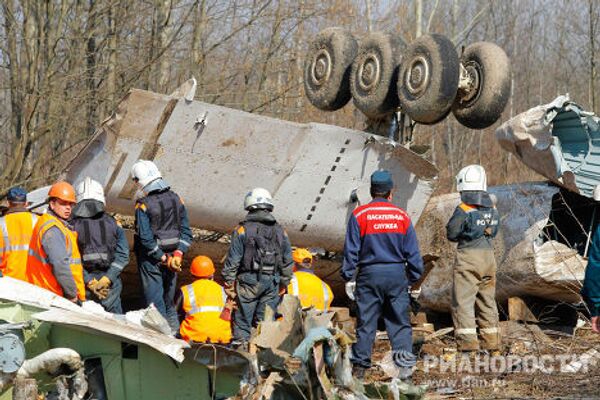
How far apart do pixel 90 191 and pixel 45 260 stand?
1.30 metres

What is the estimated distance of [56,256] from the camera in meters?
6.71

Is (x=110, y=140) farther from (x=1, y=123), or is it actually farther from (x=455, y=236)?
(x=1, y=123)

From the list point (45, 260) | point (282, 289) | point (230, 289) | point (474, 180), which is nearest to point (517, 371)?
point (474, 180)

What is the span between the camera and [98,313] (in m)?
5.73

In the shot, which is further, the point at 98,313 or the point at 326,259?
the point at 326,259

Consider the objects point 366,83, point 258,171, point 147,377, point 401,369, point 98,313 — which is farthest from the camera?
point 366,83

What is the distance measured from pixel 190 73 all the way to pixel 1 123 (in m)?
2.99

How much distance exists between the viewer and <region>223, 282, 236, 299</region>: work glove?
27.0 ft

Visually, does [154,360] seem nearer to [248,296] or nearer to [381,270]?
[381,270]

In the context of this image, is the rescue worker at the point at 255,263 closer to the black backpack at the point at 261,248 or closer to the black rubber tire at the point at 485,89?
the black backpack at the point at 261,248

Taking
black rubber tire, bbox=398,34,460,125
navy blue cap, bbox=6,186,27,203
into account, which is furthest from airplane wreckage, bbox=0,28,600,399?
navy blue cap, bbox=6,186,27,203

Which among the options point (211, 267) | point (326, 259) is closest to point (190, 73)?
point (326, 259)

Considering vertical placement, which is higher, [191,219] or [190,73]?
[190,73]

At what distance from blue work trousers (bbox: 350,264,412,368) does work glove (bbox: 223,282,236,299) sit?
146 cm
